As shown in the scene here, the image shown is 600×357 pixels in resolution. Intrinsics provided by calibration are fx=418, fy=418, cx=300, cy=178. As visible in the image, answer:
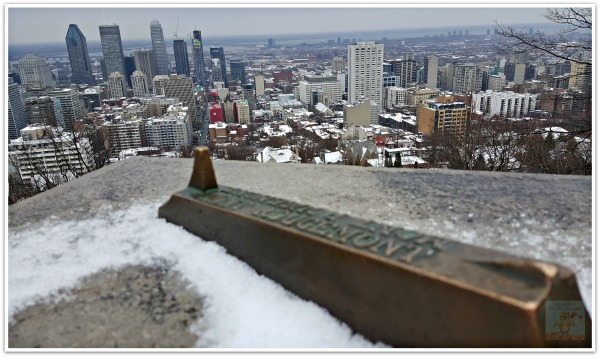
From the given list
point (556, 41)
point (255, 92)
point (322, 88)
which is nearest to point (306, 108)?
point (322, 88)

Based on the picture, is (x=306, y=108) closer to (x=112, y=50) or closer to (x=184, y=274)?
(x=112, y=50)

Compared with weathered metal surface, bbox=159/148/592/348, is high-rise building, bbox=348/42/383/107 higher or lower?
lower

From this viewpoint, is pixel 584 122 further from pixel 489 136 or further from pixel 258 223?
pixel 258 223

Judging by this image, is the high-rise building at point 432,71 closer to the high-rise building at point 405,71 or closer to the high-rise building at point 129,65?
the high-rise building at point 405,71

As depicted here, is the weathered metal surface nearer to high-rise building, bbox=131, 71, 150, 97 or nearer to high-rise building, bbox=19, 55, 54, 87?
high-rise building, bbox=19, 55, 54, 87

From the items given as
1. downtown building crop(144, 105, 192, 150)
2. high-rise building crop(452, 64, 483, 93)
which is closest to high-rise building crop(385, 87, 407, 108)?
high-rise building crop(452, 64, 483, 93)

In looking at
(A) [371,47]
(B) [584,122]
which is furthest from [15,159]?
(A) [371,47]
